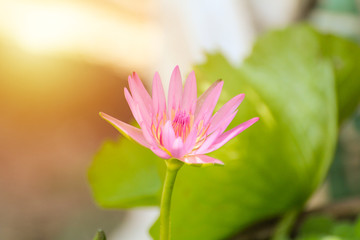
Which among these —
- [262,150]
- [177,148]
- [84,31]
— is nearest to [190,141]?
[177,148]

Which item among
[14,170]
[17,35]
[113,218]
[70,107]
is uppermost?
[17,35]

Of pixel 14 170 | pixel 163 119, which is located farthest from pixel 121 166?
pixel 14 170

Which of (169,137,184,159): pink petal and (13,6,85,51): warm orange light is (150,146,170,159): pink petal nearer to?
(169,137,184,159): pink petal

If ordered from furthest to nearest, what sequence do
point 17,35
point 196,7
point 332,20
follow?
point 17,35 → point 196,7 → point 332,20

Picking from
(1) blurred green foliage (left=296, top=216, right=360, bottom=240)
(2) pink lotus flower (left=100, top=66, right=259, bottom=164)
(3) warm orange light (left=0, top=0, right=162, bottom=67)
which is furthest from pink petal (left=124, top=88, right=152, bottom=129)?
(3) warm orange light (left=0, top=0, right=162, bottom=67)

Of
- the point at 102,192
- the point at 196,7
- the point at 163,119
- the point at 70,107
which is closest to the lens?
the point at 163,119

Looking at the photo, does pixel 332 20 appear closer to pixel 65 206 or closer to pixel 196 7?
pixel 196 7

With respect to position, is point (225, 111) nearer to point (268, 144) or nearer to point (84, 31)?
point (268, 144)

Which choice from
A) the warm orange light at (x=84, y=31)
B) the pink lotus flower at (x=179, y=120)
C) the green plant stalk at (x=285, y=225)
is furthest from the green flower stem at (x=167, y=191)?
the warm orange light at (x=84, y=31)
